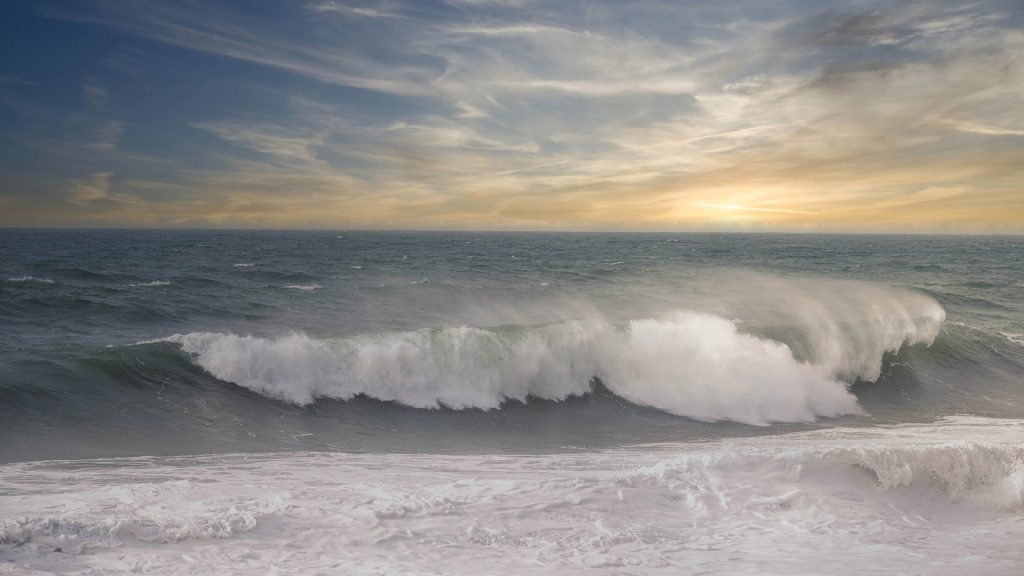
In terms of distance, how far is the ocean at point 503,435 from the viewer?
563cm

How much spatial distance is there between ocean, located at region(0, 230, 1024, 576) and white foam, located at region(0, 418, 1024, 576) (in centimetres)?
3

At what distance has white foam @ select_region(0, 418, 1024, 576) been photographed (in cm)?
531

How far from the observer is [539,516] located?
20.6 ft

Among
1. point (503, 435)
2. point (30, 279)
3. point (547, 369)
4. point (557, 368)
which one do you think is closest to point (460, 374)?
point (547, 369)

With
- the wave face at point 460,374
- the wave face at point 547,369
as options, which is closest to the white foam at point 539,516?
the wave face at point 460,374

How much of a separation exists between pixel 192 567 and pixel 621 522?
386 centimetres

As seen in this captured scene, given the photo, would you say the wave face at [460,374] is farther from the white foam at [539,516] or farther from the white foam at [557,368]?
the white foam at [539,516]

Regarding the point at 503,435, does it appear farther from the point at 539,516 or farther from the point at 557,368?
the point at 539,516

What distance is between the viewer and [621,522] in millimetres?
6148

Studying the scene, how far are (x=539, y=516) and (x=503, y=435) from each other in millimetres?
5797

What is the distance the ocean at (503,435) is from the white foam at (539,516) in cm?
3

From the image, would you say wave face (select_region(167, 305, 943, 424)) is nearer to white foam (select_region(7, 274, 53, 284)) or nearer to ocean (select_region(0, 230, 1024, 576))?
ocean (select_region(0, 230, 1024, 576))

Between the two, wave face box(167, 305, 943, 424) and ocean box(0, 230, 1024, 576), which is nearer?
ocean box(0, 230, 1024, 576)

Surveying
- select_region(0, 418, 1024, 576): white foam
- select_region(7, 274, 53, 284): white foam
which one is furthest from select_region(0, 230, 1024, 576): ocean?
select_region(7, 274, 53, 284): white foam
